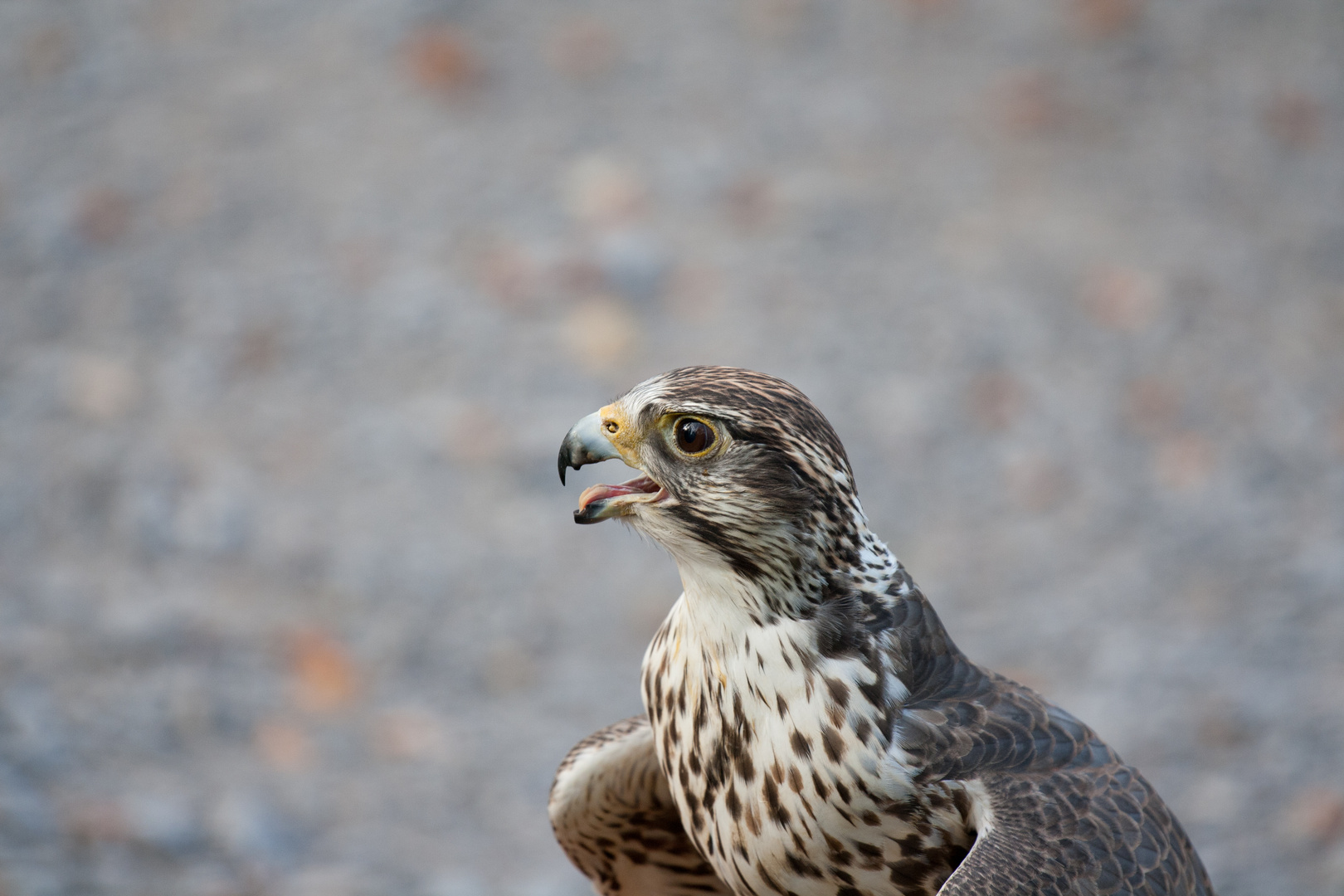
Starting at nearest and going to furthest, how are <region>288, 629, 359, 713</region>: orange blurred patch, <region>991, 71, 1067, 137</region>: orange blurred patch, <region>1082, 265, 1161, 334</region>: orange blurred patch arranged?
<region>288, 629, 359, 713</region>: orange blurred patch
<region>1082, 265, 1161, 334</region>: orange blurred patch
<region>991, 71, 1067, 137</region>: orange blurred patch

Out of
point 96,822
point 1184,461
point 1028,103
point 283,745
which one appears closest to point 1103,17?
point 1028,103

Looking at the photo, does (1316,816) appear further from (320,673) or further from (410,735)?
(320,673)

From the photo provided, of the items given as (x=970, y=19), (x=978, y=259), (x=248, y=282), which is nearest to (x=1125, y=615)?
(x=978, y=259)

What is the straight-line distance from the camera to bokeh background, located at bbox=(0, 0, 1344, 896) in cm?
455

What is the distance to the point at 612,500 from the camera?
2.29m

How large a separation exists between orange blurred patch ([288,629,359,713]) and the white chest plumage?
2802 mm

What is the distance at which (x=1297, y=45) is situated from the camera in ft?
23.1

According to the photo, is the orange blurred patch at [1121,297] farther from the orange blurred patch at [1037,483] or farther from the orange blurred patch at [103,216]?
the orange blurred patch at [103,216]

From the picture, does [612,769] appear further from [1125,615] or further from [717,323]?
[717,323]

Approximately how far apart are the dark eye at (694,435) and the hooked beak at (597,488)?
0.36ft

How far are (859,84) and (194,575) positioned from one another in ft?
13.8

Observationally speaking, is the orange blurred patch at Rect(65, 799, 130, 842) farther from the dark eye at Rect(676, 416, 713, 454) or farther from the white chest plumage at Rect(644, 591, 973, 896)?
the dark eye at Rect(676, 416, 713, 454)

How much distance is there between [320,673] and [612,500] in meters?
2.95

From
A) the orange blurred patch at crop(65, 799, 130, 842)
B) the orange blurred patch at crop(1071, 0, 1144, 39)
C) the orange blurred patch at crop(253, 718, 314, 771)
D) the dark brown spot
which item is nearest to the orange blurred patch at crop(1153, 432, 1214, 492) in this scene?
the orange blurred patch at crop(1071, 0, 1144, 39)
